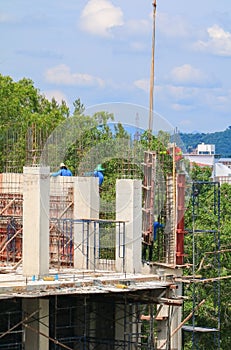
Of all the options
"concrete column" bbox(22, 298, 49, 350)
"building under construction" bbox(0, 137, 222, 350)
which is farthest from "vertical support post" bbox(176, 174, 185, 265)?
"concrete column" bbox(22, 298, 49, 350)

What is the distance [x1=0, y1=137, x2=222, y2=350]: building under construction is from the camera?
23750 millimetres

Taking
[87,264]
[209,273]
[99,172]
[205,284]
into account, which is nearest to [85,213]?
[87,264]

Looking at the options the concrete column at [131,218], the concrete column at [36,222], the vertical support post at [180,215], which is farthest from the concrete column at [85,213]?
the concrete column at [36,222]

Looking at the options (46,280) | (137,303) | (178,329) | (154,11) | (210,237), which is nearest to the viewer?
(46,280)

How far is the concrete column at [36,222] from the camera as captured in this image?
23875 mm

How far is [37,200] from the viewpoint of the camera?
23.8 meters

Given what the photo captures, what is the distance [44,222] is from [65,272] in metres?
2.32

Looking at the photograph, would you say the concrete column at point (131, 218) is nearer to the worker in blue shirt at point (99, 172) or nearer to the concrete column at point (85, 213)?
the concrete column at point (85, 213)

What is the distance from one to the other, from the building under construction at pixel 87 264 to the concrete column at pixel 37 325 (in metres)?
0.02

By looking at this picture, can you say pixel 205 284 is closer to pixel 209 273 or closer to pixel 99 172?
pixel 209 273

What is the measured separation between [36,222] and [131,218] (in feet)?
10.0

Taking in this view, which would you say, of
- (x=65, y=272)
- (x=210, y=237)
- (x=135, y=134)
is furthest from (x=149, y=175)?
(x=210, y=237)

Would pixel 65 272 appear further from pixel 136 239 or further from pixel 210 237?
pixel 210 237

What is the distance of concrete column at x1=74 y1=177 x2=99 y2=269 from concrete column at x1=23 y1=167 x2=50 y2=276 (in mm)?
3211
